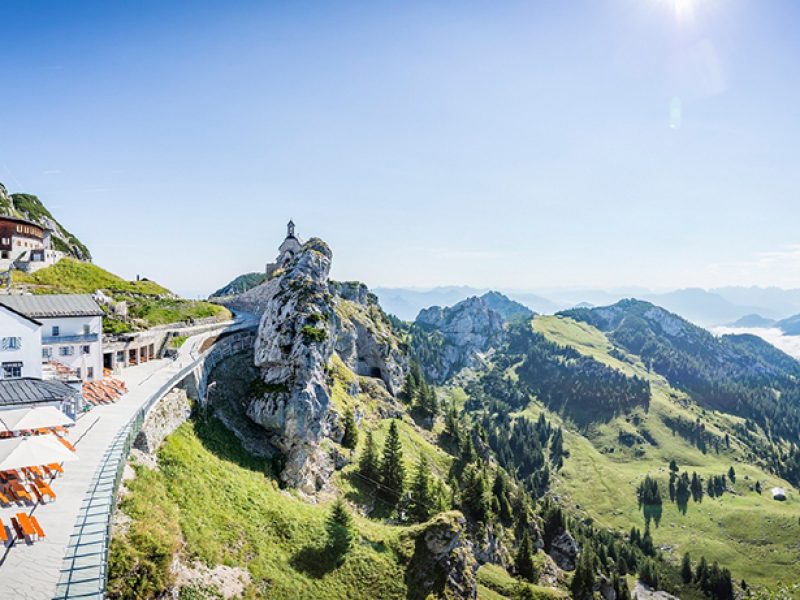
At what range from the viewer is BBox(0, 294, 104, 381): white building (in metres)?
48.3

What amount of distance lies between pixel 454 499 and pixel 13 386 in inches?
2703

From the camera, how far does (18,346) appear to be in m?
41.4

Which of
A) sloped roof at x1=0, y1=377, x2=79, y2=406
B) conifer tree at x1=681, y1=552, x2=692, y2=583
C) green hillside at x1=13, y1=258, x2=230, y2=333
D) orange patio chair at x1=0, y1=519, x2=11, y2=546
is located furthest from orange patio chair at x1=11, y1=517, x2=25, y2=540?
conifer tree at x1=681, y1=552, x2=692, y2=583

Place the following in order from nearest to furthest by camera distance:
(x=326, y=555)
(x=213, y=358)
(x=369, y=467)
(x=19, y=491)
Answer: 1. (x=19, y=491)
2. (x=326, y=555)
3. (x=213, y=358)
4. (x=369, y=467)

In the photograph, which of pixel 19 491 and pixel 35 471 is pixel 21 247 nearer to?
pixel 35 471

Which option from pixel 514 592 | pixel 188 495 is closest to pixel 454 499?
pixel 514 592

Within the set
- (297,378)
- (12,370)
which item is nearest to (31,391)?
(12,370)

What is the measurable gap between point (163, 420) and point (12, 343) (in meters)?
15.5

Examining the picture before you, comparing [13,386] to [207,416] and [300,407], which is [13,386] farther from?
[300,407]

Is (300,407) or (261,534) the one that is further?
(300,407)

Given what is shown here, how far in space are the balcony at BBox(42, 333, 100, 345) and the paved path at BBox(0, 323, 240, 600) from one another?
38.3ft

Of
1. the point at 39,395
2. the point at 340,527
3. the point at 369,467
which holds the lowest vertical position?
the point at 369,467

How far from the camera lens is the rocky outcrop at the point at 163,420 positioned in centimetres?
3500

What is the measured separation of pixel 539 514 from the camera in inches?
5266
